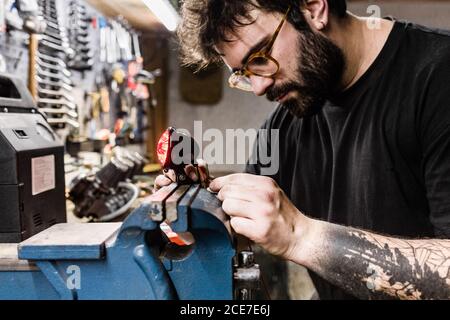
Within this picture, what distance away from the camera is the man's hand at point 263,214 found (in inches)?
33.8

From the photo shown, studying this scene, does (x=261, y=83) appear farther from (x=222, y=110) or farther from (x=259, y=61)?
(x=222, y=110)

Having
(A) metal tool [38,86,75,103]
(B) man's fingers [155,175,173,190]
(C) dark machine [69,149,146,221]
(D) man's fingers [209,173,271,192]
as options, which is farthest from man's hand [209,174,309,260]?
(A) metal tool [38,86,75,103]

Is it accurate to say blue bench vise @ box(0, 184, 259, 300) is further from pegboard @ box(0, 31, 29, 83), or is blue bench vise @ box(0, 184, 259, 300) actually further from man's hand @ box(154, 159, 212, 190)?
pegboard @ box(0, 31, 29, 83)

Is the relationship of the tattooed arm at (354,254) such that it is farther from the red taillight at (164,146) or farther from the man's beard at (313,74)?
the man's beard at (313,74)

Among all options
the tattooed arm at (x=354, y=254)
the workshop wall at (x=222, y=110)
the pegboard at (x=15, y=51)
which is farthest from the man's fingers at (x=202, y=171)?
the workshop wall at (x=222, y=110)

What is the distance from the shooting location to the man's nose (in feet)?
4.13

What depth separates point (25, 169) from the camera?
1.07 meters

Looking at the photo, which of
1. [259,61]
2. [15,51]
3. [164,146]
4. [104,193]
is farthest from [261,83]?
[15,51]

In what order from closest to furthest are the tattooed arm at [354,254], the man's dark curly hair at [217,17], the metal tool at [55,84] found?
the tattooed arm at [354,254] → the man's dark curly hair at [217,17] → the metal tool at [55,84]

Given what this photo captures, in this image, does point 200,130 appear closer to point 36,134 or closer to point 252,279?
point 36,134

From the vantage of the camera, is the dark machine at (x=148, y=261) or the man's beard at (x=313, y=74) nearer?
the dark machine at (x=148, y=261)

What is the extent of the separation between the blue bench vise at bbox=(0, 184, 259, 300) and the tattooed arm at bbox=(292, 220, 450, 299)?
17 cm

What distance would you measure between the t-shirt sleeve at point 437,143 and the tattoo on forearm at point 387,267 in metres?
0.14

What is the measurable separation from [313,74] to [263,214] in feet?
1.87
